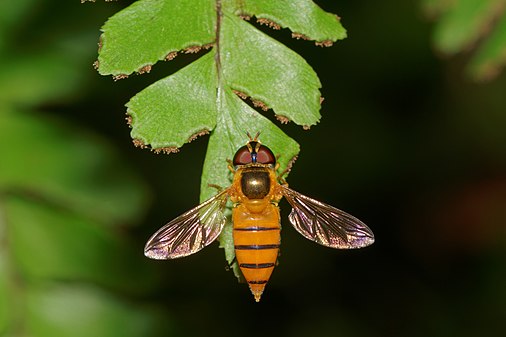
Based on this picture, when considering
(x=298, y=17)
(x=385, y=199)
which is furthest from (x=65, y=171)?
(x=385, y=199)

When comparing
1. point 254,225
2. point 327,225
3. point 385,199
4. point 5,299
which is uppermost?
point 254,225

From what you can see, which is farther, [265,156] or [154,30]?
[265,156]

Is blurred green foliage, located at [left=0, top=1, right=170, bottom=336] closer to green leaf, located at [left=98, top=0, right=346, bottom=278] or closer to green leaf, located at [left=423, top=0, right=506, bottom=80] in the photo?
green leaf, located at [left=98, top=0, right=346, bottom=278]

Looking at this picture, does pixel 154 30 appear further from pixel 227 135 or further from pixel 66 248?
pixel 66 248

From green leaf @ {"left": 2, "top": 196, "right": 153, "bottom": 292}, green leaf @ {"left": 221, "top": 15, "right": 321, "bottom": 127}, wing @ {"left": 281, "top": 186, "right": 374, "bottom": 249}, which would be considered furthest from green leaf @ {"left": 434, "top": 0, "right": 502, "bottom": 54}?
green leaf @ {"left": 2, "top": 196, "right": 153, "bottom": 292}

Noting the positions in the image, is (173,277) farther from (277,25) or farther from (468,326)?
(277,25)

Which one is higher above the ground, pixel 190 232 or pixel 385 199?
pixel 190 232
